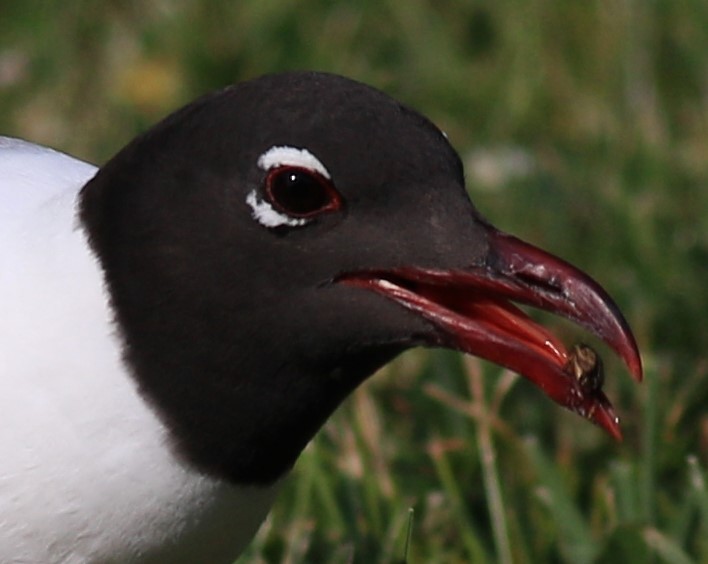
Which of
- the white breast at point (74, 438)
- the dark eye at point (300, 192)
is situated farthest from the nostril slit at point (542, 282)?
the white breast at point (74, 438)

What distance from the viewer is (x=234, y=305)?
2840mm

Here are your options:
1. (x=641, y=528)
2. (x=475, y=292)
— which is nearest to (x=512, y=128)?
(x=641, y=528)

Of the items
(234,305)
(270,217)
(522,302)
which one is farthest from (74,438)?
(522,302)

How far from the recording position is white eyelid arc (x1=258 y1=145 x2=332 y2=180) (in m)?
2.79

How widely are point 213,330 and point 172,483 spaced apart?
24 cm

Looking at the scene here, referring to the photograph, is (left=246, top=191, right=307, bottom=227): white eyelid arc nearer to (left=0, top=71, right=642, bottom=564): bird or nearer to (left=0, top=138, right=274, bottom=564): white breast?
(left=0, top=71, right=642, bottom=564): bird

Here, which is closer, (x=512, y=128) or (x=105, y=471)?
(x=105, y=471)

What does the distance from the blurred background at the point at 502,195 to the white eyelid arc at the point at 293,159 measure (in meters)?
1.12

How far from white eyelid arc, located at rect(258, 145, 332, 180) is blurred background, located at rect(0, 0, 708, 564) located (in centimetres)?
112

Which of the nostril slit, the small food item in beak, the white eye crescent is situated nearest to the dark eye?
the white eye crescent

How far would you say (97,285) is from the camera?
2900 millimetres

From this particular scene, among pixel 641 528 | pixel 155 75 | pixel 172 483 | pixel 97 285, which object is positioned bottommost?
pixel 155 75

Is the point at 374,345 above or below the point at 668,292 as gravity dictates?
above

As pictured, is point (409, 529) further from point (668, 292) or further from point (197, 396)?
point (668, 292)
